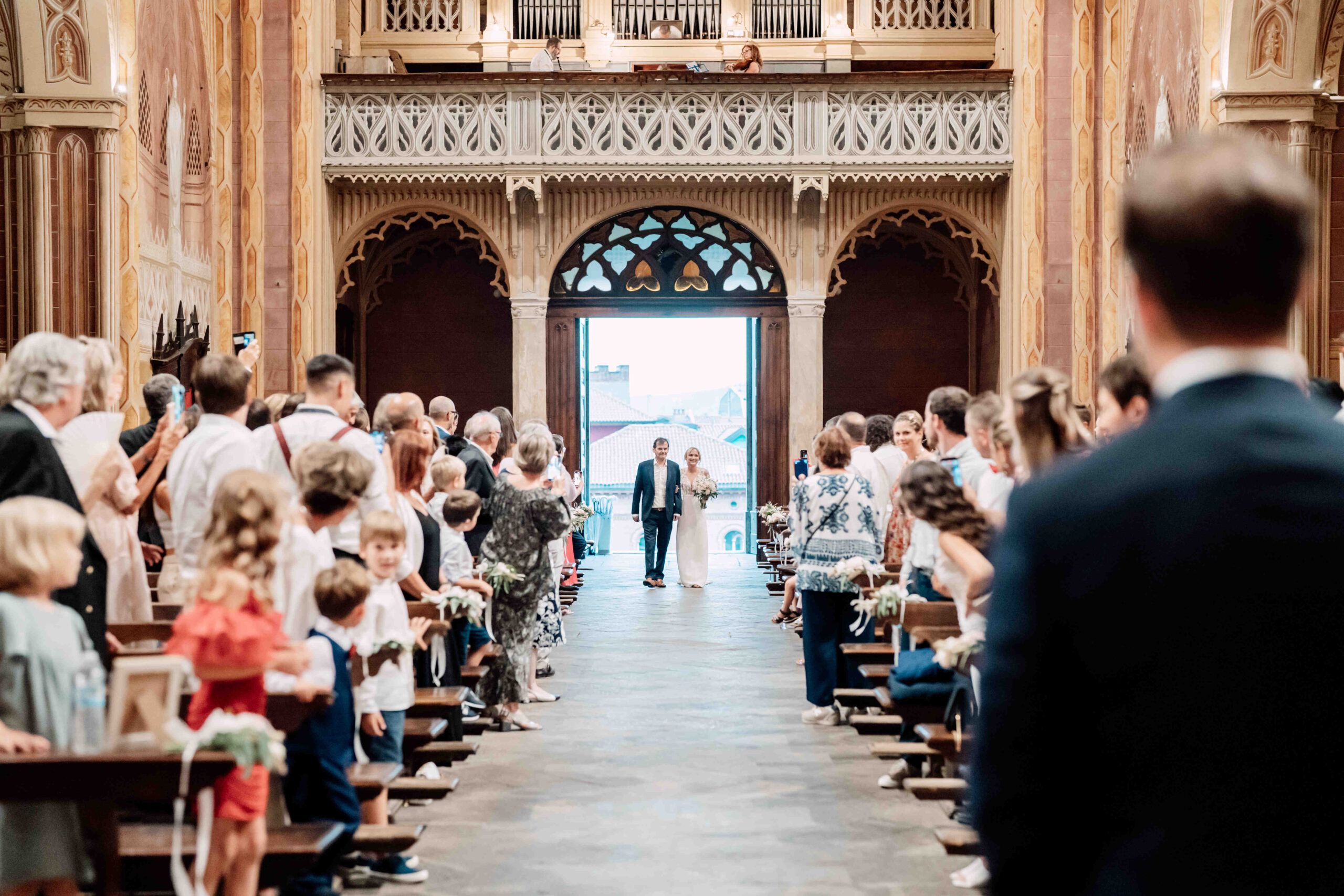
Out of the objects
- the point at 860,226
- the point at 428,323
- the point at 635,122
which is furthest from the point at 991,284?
the point at 428,323

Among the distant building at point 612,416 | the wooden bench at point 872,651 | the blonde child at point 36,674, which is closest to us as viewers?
the blonde child at point 36,674

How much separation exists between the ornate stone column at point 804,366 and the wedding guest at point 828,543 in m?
8.53

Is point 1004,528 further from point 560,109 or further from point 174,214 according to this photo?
point 560,109

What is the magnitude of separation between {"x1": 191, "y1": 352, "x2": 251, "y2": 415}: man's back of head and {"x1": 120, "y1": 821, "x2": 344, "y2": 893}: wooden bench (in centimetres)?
181

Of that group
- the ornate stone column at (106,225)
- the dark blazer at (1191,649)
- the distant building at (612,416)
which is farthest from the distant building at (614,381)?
the dark blazer at (1191,649)

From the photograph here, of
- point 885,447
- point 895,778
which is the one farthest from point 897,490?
point 895,778

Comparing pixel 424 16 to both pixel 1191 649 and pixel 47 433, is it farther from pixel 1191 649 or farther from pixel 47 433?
pixel 1191 649

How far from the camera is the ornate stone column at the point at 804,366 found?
56.1 feet

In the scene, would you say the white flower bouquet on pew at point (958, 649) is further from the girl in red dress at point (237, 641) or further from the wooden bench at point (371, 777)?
the girl in red dress at point (237, 641)

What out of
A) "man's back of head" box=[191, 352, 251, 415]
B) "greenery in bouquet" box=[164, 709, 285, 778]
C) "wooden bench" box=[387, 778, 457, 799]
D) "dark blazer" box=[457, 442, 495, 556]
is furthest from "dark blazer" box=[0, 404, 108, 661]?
"dark blazer" box=[457, 442, 495, 556]

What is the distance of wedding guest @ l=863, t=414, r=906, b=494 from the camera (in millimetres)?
9922

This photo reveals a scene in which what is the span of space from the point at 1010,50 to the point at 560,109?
512cm

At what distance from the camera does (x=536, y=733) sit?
8188mm

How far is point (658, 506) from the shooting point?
16.2m
